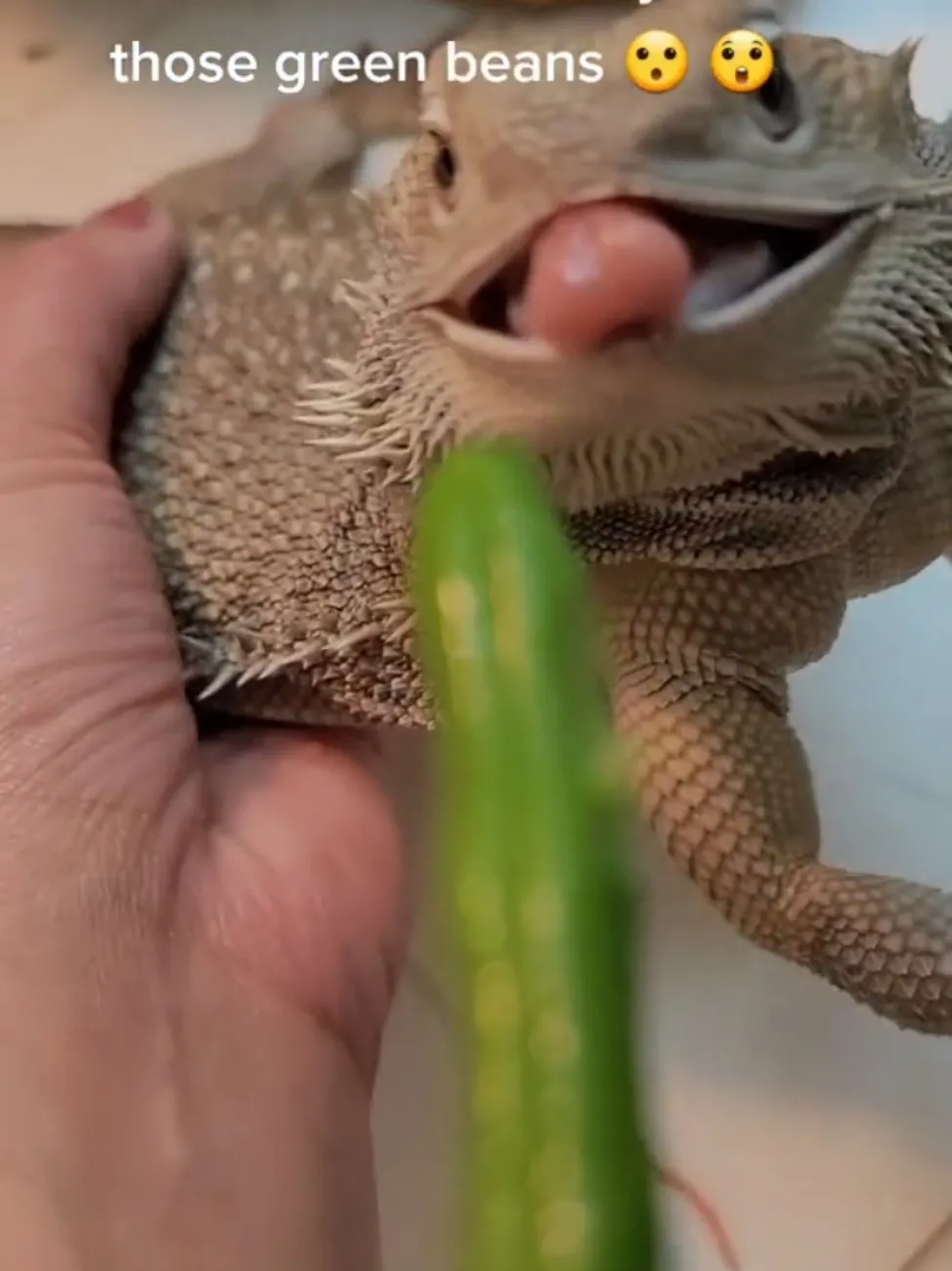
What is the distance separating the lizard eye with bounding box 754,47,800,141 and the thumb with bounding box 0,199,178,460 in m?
0.41

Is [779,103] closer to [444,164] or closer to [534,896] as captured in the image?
[444,164]

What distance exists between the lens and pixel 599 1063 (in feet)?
0.78

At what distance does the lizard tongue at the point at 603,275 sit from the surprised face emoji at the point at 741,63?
7 centimetres

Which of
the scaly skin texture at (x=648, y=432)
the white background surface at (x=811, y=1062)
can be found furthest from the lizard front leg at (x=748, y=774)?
the white background surface at (x=811, y=1062)

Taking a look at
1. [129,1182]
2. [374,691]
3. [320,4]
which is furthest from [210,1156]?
[320,4]

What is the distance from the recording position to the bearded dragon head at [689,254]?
540 millimetres

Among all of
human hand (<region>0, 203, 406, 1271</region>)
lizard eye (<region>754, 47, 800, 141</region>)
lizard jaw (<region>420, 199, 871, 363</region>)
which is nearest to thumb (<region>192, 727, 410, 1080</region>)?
human hand (<region>0, 203, 406, 1271</region>)

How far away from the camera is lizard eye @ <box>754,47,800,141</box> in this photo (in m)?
0.58

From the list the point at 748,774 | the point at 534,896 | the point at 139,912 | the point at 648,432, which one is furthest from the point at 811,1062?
the point at 534,896

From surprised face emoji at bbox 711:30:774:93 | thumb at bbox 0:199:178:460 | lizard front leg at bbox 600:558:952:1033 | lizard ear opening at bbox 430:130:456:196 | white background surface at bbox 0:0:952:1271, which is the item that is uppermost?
Result: surprised face emoji at bbox 711:30:774:93

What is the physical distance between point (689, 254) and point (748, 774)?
1.00 feet

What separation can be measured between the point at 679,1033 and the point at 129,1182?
475 mm

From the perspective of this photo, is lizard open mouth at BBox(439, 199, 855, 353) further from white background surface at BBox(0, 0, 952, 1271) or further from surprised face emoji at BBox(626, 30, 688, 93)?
white background surface at BBox(0, 0, 952, 1271)

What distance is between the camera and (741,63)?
0.58 meters
